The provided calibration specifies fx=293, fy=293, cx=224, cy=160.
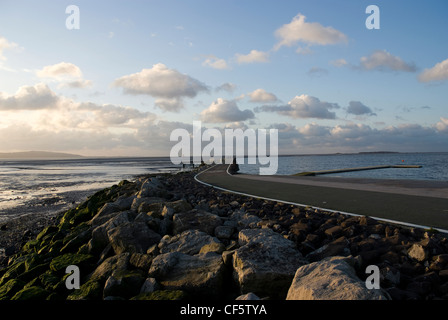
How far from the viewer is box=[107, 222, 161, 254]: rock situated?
18.8 feet

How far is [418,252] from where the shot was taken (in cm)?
396

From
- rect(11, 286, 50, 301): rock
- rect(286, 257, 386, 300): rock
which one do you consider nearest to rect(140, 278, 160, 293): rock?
rect(11, 286, 50, 301): rock

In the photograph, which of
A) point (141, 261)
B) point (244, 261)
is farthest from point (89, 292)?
point (244, 261)

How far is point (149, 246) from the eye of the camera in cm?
588

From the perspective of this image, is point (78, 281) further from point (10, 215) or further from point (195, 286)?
point (10, 215)

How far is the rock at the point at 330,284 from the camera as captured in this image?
2.77 m

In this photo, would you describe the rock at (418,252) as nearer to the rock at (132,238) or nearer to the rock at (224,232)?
the rock at (224,232)

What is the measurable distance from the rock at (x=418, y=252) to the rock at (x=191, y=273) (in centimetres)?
260

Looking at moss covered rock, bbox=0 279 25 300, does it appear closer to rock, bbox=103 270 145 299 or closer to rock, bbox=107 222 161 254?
rock, bbox=107 222 161 254

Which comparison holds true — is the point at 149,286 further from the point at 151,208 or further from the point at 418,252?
the point at 151,208

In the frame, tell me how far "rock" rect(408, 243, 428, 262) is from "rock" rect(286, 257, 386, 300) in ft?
Answer: 3.97

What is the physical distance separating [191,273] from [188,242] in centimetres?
125
